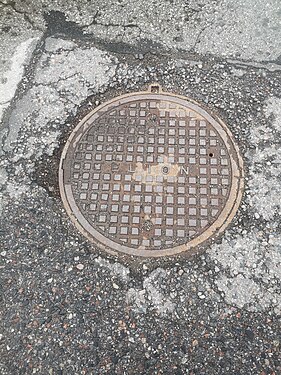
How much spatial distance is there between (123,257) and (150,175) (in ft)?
1.92

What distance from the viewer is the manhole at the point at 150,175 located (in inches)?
111

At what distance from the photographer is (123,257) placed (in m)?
2.73

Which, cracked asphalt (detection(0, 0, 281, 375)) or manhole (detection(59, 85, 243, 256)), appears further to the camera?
manhole (detection(59, 85, 243, 256))

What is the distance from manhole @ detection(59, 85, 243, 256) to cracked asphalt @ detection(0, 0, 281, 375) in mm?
86

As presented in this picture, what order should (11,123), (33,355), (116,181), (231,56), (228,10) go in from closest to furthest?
(33,355) < (116,181) < (11,123) < (231,56) < (228,10)

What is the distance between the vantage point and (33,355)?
2451 millimetres

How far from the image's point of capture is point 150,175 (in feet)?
9.84

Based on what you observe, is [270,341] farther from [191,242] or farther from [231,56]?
[231,56]

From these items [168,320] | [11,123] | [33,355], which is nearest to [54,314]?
[33,355]

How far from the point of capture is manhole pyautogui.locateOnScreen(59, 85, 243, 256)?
111 inches

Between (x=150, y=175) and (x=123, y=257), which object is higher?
(x=150, y=175)

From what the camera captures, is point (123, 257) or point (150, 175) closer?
point (123, 257)

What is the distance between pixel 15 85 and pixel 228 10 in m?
1.81

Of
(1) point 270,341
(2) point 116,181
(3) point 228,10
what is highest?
(3) point 228,10
